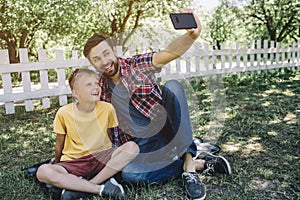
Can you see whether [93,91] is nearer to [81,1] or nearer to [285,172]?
[285,172]

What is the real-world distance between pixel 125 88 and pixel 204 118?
1846 millimetres

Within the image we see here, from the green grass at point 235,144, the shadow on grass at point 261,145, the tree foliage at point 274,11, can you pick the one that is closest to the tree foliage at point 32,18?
the green grass at point 235,144

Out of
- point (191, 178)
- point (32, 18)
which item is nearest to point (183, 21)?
point (191, 178)

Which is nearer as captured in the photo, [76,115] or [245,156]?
[76,115]

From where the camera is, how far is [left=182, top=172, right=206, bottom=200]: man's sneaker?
194 cm

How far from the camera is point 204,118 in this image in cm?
383

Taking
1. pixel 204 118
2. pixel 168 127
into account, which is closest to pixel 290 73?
pixel 204 118

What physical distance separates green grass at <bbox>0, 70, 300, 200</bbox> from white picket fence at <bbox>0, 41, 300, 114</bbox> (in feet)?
0.81

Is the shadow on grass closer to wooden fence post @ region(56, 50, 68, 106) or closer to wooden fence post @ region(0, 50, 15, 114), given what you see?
wooden fence post @ region(56, 50, 68, 106)

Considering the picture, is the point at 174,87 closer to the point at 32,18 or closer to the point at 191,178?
the point at 191,178

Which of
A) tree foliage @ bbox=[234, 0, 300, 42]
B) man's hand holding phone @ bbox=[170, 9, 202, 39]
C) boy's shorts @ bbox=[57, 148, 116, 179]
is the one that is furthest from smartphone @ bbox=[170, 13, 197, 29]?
tree foliage @ bbox=[234, 0, 300, 42]

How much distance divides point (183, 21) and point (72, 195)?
1227 mm

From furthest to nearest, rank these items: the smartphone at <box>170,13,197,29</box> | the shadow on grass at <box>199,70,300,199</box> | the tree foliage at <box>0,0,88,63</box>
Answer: the tree foliage at <box>0,0,88,63</box>
the shadow on grass at <box>199,70,300,199</box>
the smartphone at <box>170,13,197,29</box>

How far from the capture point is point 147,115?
221cm
